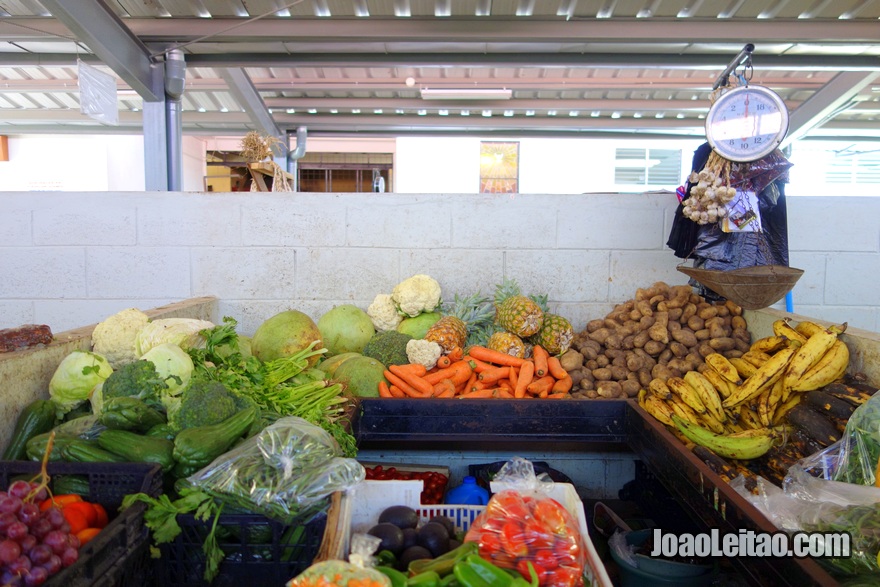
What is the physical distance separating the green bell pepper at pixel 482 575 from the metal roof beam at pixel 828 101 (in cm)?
494

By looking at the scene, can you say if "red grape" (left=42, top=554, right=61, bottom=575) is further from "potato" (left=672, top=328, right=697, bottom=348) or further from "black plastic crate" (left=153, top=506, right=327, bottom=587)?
"potato" (left=672, top=328, right=697, bottom=348)

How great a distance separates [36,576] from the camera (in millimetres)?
1185

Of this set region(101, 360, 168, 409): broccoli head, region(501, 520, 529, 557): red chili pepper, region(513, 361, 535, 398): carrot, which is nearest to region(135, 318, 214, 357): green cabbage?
region(101, 360, 168, 409): broccoli head

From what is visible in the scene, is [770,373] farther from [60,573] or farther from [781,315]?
[60,573]

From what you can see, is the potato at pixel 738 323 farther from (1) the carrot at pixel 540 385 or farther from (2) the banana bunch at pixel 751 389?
(1) the carrot at pixel 540 385

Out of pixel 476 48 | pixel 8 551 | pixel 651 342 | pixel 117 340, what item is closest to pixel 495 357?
pixel 651 342

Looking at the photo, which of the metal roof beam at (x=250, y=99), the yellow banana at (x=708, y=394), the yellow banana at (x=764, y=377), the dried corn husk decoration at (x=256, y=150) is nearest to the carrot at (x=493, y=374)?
the yellow banana at (x=708, y=394)

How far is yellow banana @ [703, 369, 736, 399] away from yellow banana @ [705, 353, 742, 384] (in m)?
0.02

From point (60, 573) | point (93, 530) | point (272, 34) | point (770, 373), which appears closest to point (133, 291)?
point (272, 34)

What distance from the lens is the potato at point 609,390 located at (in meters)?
3.50

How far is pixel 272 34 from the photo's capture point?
4457mm

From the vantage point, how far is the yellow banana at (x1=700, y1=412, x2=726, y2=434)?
3.04 m

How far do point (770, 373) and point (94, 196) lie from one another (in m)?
4.84

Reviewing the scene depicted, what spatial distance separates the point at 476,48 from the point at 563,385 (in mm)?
2990
